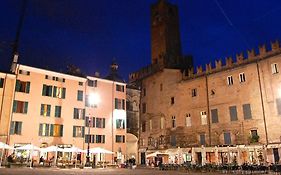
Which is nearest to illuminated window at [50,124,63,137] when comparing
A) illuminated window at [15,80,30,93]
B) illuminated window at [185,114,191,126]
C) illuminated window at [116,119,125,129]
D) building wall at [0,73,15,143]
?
building wall at [0,73,15,143]

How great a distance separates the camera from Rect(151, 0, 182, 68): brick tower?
50844 millimetres

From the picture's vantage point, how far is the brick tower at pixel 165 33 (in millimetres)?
50844

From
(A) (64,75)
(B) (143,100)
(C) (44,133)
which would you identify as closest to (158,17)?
(B) (143,100)

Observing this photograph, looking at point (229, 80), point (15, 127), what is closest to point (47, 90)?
point (15, 127)

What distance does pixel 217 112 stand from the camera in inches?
1414

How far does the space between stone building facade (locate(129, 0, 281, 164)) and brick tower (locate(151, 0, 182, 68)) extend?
5.36 meters

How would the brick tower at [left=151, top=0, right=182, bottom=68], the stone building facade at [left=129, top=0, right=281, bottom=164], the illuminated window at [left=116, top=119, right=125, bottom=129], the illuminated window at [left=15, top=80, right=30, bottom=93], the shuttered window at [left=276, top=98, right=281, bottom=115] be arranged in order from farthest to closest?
the brick tower at [left=151, top=0, right=182, bottom=68] → the illuminated window at [left=116, top=119, right=125, bottom=129] → the illuminated window at [left=15, top=80, right=30, bottom=93] → the stone building facade at [left=129, top=0, right=281, bottom=164] → the shuttered window at [left=276, top=98, right=281, bottom=115]

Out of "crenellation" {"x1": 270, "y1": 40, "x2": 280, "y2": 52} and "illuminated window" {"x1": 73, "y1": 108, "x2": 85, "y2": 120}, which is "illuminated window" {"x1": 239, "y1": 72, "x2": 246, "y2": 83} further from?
"illuminated window" {"x1": 73, "y1": 108, "x2": 85, "y2": 120}

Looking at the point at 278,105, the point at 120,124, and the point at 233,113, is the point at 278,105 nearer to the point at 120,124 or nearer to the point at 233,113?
the point at 233,113

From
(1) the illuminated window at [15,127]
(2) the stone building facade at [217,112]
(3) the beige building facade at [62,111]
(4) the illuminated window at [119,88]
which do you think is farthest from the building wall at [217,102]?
(1) the illuminated window at [15,127]

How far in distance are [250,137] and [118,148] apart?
19387mm

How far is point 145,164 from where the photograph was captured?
150ft

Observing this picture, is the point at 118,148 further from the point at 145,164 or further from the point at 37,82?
the point at 37,82

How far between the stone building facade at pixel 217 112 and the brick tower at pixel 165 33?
17.6 ft
